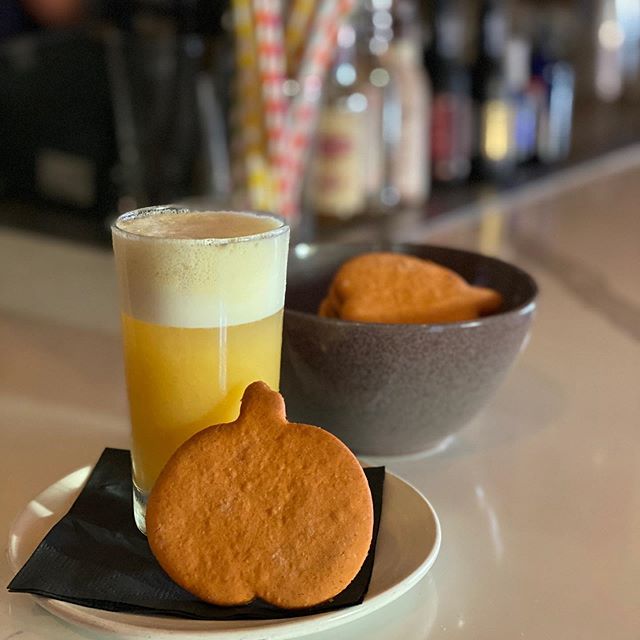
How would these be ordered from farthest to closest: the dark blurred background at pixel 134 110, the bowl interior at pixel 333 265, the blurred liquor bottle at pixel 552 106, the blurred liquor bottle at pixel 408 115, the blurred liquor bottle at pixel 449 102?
the blurred liquor bottle at pixel 552 106 < the blurred liquor bottle at pixel 449 102 < the blurred liquor bottle at pixel 408 115 < the dark blurred background at pixel 134 110 < the bowl interior at pixel 333 265

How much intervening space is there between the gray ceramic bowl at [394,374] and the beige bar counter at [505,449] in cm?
4

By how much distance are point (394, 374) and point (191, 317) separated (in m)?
0.16

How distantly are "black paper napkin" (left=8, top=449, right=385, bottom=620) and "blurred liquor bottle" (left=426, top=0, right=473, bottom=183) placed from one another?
52.0 inches

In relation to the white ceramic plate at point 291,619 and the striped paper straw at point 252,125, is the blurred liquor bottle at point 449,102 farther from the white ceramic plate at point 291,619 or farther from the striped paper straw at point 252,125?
the white ceramic plate at point 291,619

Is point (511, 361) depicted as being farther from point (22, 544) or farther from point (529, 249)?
→ point (529, 249)

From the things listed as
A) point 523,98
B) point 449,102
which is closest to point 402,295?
point 449,102

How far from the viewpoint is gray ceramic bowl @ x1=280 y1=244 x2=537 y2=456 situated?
0.63m

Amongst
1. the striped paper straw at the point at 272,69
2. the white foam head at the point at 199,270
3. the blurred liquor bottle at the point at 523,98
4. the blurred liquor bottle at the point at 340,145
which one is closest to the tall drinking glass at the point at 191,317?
the white foam head at the point at 199,270

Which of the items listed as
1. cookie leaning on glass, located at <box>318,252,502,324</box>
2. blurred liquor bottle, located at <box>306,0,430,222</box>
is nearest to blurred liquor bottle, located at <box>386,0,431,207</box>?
blurred liquor bottle, located at <box>306,0,430,222</box>

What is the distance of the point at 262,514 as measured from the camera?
485mm

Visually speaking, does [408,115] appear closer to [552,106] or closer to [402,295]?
[552,106]

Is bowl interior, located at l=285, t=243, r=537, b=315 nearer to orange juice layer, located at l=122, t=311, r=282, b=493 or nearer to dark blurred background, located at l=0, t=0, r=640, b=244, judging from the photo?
orange juice layer, located at l=122, t=311, r=282, b=493

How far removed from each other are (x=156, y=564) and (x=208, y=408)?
0.09 metres

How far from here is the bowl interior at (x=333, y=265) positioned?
0.79m
